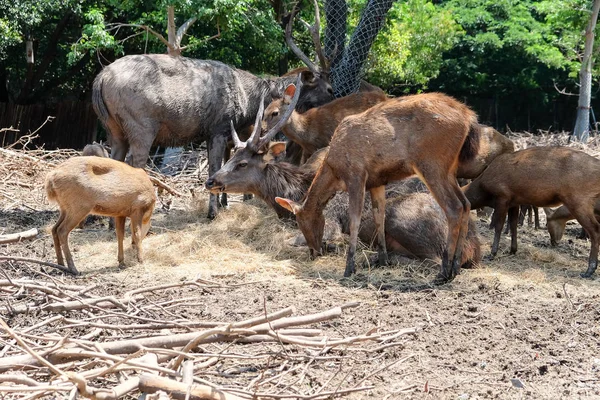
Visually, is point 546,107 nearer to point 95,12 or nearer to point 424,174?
point 95,12

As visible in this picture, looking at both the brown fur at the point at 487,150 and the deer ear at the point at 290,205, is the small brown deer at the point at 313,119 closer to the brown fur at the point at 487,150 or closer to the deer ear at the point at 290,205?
the brown fur at the point at 487,150

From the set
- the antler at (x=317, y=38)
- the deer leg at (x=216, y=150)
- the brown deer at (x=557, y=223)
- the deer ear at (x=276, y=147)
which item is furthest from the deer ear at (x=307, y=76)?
the brown deer at (x=557, y=223)

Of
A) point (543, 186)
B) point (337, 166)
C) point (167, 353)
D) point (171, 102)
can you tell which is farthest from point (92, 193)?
point (543, 186)

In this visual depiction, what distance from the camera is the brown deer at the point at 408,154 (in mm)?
6953

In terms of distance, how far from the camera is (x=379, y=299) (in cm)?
629

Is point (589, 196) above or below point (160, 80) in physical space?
below

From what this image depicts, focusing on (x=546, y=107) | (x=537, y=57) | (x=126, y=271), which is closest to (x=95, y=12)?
(x=126, y=271)

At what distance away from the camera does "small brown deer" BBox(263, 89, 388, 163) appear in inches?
400

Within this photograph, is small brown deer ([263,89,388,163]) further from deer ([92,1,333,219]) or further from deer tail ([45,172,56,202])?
deer tail ([45,172,56,202])

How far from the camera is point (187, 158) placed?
15.2 metres

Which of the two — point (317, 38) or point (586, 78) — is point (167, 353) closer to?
point (317, 38)

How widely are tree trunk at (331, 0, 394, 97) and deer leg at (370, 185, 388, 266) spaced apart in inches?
181

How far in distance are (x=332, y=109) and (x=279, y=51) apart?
656 centimetres

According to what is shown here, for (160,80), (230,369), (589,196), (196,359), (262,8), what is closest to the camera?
(196,359)
